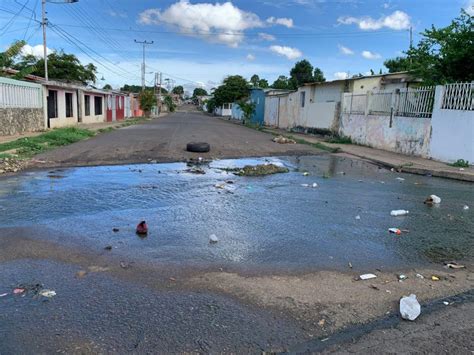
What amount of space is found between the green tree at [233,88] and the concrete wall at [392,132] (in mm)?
45457

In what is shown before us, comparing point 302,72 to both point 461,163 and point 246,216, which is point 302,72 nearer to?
point 461,163

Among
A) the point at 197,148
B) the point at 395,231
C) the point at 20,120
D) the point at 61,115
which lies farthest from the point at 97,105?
the point at 395,231

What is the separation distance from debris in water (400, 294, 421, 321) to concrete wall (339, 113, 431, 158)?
13018 millimetres

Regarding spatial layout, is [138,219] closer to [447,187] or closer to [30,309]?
[30,309]

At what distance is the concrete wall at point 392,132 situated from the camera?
1588cm

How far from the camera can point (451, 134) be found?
14.2 meters

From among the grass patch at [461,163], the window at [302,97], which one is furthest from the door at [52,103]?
the grass patch at [461,163]

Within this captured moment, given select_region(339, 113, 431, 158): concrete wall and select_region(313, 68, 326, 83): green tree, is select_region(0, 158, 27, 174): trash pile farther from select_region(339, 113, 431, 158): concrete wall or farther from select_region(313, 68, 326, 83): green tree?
select_region(313, 68, 326, 83): green tree

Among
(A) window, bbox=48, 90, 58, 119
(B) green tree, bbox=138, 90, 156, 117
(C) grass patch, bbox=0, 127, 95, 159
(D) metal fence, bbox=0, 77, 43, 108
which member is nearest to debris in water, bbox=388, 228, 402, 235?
(C) grass patch, bbox=0, 127, 95, 159

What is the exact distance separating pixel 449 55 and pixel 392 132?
3729mm

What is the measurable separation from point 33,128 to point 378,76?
808 inches

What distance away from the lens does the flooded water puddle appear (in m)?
5.42

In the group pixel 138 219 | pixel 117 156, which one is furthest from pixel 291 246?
pixel 117 156

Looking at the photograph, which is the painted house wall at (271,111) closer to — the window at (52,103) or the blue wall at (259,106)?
the blue wall at (259,106)
